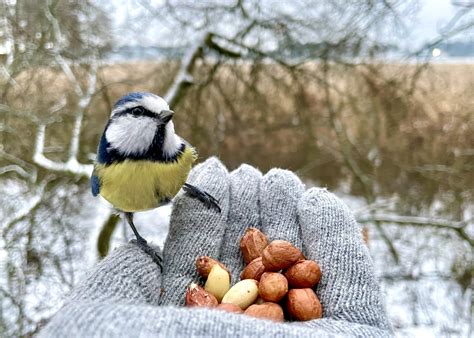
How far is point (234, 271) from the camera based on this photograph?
966mm

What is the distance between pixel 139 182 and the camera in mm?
802

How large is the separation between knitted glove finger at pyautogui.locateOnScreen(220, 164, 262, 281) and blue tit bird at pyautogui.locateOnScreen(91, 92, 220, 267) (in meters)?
0.20

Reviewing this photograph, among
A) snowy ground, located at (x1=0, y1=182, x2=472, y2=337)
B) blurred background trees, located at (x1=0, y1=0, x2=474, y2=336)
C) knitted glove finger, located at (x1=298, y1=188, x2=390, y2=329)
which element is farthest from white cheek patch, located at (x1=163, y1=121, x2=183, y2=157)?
blurred background trees, located at (x1=0, y1=0, x2=474, y2=336)

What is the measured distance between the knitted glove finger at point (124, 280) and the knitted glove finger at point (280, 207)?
0.97 ft

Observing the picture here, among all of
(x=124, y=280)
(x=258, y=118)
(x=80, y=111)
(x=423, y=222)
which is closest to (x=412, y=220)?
(x=423, y=222)

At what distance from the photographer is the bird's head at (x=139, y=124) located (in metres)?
0.77

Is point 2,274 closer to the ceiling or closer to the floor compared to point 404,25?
closer to the floor

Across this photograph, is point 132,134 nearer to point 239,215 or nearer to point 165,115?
point 165,115

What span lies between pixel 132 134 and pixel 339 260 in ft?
1.43

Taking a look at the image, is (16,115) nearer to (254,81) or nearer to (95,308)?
(254,81)

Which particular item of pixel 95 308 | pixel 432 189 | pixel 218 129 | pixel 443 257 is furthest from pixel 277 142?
pixel 95 308

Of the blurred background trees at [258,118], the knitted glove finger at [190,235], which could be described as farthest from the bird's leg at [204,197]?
the blurred background trees at [258,118]

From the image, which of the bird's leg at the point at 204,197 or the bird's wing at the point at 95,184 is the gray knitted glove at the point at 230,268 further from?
the bird's wing at the point at 95,184

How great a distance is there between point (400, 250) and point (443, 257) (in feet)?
0.61
